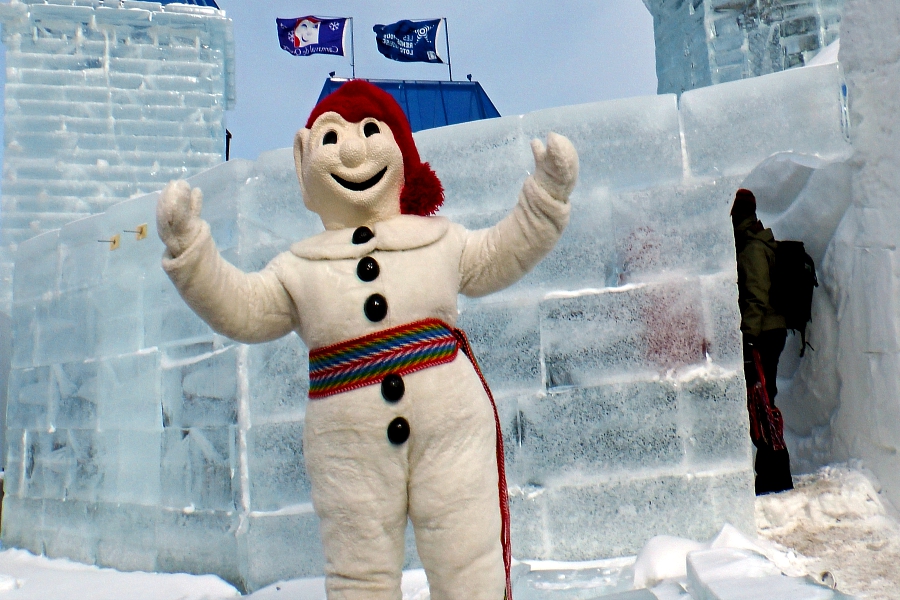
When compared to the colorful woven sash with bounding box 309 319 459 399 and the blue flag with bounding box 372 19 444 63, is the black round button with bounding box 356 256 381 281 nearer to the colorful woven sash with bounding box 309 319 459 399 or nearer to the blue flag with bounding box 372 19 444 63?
the colorful woven sash with bounding box 309 319 459 399

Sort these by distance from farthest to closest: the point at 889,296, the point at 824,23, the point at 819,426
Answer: the point at 824,23 → the point at 819,426 → the point at 889,296

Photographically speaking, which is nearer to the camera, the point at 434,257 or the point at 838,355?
the point at 434,257

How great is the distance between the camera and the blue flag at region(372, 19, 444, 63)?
11.0 meters

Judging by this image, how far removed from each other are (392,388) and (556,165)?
601 millimetres

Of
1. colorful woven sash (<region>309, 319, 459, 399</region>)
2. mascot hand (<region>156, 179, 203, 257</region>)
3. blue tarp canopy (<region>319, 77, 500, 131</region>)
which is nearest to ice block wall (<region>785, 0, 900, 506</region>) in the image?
colorful woven sash (<region>309, 319, 459, 399</region>)

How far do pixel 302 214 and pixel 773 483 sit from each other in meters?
2.17

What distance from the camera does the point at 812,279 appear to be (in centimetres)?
312

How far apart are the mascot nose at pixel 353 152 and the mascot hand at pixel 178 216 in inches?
13.8

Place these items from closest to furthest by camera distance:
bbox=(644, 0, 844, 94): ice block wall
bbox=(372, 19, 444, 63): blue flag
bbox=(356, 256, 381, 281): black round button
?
bbox=(356, 256, 381, 281): black round button → bbox=(644, 0, 844, 94): ice block wall → bbox=(372, 19, 444, 63): blue flag

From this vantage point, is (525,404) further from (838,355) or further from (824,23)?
(824,23)

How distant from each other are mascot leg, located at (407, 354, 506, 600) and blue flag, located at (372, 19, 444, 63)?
10.0m

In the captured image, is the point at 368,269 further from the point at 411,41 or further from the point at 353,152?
the point at 411,41

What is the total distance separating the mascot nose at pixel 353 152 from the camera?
5.78 ft

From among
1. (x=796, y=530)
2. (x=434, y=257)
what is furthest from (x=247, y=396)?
(x=796, y=530)
